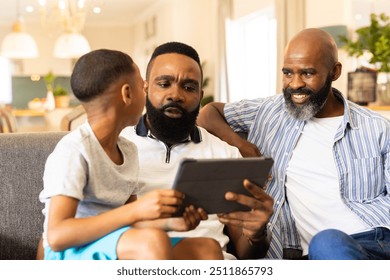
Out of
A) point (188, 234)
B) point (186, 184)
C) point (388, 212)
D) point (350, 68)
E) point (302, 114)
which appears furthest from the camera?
point (350, 68)

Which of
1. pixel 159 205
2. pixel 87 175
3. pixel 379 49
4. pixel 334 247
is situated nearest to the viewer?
pixel 159 205

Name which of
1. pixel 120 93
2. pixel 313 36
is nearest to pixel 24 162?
pixel 120 93

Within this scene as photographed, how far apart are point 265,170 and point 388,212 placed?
30.3 inches

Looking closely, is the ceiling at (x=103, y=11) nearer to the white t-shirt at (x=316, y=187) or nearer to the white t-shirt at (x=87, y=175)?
the white t-shirt at (x=316, y=187)

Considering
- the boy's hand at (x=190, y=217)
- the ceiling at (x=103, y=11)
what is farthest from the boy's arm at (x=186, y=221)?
the ceiling at (x=103, y=11)

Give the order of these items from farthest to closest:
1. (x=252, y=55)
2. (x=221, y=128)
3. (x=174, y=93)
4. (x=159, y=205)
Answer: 1. (x=252, y=55)
2. (x=221, y=128)
3. (x=174, y=93)
4. (x=159, y=205)

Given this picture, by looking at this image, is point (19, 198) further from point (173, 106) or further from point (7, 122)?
point (7, 122)

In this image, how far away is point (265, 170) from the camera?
127cm

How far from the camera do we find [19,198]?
6.29 feet

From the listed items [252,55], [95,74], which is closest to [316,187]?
[95,74]

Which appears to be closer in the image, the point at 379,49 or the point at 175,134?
the point at 175,134

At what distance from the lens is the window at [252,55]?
7848 millimetres

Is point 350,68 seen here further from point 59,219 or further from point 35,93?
point 35,93

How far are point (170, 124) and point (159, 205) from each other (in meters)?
0.60
